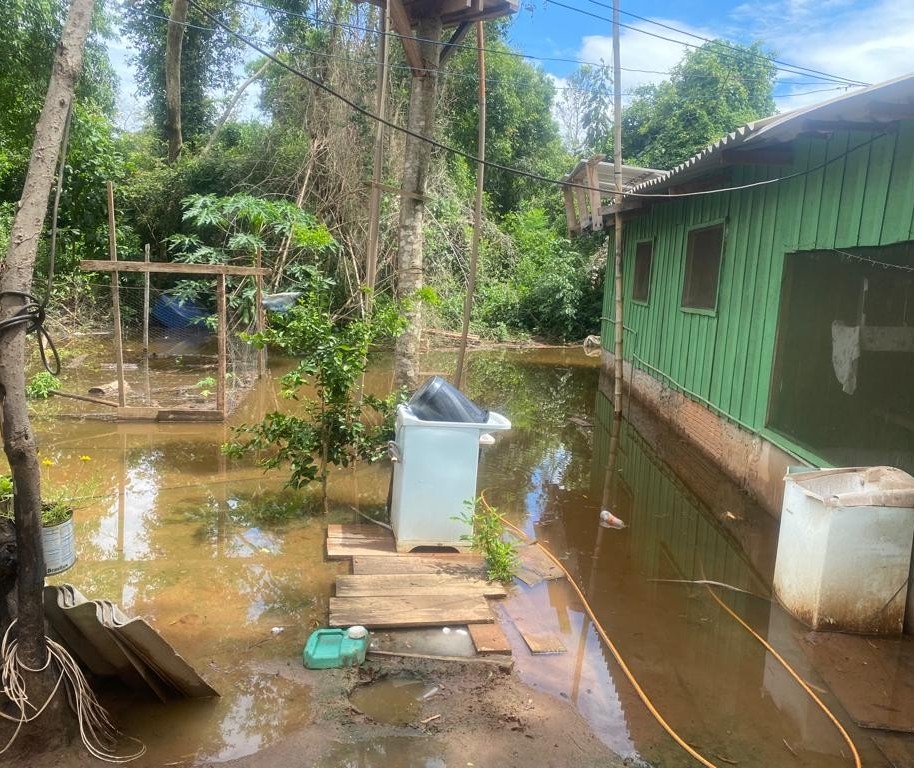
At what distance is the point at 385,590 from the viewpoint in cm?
418

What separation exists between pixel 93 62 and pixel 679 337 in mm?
13037

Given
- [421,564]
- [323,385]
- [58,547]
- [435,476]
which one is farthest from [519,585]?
[58,547]

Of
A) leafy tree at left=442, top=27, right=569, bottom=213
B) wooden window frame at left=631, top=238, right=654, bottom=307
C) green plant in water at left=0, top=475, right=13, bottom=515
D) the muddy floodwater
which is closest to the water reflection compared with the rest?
the muddy floodwater

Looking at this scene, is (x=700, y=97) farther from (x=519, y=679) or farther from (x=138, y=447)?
(x=519, y=679)

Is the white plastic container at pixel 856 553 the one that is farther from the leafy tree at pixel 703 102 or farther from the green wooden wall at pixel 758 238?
the leafy tree at pixel 703 102

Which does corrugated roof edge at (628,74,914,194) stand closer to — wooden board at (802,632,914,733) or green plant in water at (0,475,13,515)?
wooden board at (802,632,914,733)

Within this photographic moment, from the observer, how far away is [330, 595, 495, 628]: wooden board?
3832 mm

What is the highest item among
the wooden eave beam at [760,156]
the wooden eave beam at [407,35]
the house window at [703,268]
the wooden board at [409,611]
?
the wooden eave beam at [407,35]

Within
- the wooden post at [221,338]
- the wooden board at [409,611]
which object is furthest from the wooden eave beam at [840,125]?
the wooden post at [221,338]

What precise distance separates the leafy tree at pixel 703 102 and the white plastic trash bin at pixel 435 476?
1565cm

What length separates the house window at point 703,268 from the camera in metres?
8.18

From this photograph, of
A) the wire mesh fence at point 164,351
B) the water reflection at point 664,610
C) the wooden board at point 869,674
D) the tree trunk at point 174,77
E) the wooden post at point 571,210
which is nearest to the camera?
the water reflection at point 664,610

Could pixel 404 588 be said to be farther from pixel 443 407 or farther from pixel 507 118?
pixel 507 118

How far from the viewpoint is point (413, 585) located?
4.28 meters
